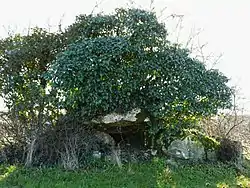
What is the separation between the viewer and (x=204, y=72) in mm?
8844

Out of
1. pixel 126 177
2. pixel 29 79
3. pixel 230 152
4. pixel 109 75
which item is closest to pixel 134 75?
pixel 109 75

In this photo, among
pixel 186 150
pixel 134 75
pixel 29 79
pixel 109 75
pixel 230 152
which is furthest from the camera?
pixel 230 152

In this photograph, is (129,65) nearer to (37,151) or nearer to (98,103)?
(98,103)

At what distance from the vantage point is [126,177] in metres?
7.30

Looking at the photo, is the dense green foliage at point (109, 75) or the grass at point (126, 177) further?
the dense green foliage at point (109, 75)

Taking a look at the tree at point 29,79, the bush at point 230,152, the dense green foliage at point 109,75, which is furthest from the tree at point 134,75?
the bush at point 230,152

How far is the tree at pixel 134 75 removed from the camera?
7.80 m

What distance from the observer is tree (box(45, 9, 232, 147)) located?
7.80 metres

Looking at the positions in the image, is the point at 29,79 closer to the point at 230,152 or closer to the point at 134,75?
the point at 134,75

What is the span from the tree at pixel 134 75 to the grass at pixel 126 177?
120 cm

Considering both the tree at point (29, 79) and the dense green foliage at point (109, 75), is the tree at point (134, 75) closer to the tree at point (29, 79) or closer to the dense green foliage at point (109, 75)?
the dense green foliage at point (109, 75)

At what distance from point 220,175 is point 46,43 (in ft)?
15.9

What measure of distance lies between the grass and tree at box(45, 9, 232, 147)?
1.20m

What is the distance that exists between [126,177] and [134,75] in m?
2.23
